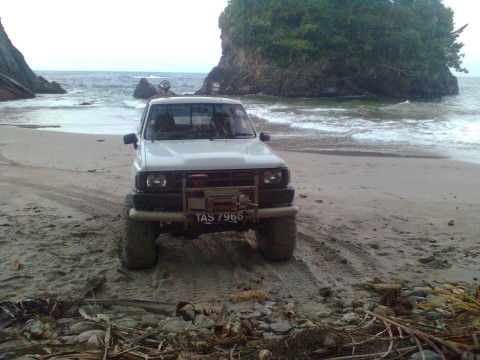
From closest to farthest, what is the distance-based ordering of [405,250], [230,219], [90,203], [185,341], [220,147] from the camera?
[185,341] → [230,219] → [220,147] → [405,250] → [90,203]

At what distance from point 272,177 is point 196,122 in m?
1.56

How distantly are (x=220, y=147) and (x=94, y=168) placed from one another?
5719 millimetres

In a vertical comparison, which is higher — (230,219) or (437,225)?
(230,219)

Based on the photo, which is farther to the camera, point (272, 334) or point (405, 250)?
point (405, 250)

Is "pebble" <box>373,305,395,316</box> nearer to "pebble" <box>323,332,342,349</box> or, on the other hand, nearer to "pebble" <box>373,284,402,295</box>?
"pebble" <box>373,284,402,295</box>

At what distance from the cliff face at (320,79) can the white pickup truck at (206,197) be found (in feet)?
121

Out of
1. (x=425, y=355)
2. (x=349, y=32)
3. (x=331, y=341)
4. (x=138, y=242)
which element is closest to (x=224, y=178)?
(x=138, y=242)

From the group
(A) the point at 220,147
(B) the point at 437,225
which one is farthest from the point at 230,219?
(B) the point at 437,225

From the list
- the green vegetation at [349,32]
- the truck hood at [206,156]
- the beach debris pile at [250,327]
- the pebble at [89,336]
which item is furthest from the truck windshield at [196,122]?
the green vegetation at [349,32]

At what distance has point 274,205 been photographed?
4836 mm

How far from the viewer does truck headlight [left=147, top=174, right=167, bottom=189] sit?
181 inches

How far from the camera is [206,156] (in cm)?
479

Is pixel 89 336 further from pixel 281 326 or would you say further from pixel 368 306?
pixel 368 306

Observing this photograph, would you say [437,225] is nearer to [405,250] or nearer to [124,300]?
[405,250]
